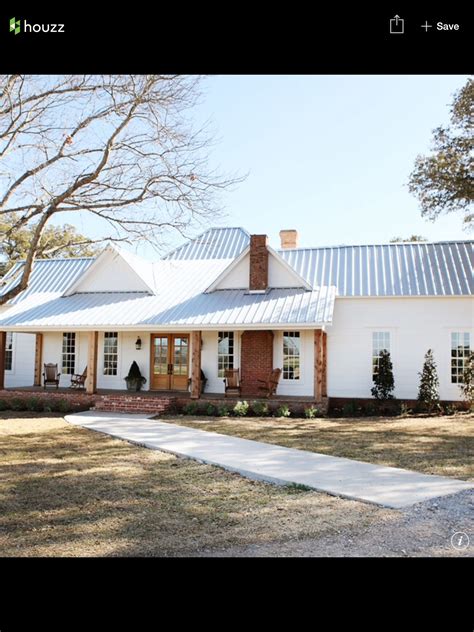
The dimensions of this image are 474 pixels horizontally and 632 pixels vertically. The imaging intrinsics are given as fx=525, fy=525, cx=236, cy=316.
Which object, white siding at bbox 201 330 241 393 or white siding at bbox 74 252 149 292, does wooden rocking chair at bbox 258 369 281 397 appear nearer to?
white siding at bbox 201 330 241 393

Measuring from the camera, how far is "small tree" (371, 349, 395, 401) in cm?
1694

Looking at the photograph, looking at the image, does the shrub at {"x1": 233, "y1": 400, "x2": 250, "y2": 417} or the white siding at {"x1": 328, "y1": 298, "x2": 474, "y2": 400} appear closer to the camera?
the shrub at {"x1": 233, "y1": 400, "x2": 250, "y2": 417}

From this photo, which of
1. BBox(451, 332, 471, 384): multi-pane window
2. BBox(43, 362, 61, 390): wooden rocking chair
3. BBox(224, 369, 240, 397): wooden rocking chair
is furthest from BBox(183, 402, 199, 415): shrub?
BBox(451, 332, 471, 384): multi-pane window

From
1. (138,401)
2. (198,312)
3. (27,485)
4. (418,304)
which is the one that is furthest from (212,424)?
(418,304)

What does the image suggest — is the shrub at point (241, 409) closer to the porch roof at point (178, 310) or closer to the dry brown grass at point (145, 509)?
the porch roof at point (178, 310)

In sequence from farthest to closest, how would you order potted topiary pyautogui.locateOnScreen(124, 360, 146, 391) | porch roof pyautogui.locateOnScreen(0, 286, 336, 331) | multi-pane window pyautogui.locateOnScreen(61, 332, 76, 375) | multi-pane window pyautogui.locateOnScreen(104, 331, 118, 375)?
multi-pane window pyautogui.locateOnScreen(61, 332, 76, 375), multi-pane window pyautogui.locateOnScreen(104, 331, 118, 375), potted topiary pyautogui.locateOnScreen(124, 360, 146, 391), porch roof pyautogui.locateOnScreen(0, 286, 336, 331)

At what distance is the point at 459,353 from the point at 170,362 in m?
9.84

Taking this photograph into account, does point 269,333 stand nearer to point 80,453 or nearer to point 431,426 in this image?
point 431,426

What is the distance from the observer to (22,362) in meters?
21.1

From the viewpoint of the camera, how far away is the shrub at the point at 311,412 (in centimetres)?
1519

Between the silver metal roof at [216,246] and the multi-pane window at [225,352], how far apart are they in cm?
679
